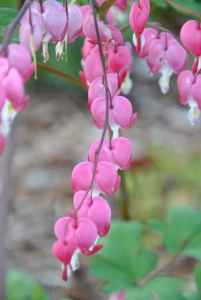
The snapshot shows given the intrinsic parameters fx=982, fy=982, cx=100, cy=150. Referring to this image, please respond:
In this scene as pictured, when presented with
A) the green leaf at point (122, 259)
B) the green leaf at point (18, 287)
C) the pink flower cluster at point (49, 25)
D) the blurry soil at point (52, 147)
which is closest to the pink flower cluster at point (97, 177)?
the pink flower cluster at point (49, 25)

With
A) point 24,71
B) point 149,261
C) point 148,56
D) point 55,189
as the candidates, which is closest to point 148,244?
point 55,189

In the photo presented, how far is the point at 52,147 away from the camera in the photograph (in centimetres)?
446

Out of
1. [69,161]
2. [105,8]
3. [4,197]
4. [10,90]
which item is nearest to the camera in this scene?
[10,90]

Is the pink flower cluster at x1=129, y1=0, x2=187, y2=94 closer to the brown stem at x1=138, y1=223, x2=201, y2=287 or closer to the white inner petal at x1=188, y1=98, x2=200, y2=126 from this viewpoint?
the white inner petal at x1=188, y1=98, x2=200, y2=126

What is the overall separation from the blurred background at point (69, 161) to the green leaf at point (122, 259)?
84 centimetres

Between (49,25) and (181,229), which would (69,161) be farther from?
(49,25)

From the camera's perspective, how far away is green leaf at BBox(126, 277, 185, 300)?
1.97 m

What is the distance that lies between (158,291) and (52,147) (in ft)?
8.20

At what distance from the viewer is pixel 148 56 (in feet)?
4.78

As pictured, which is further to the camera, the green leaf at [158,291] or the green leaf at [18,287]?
the green leaf at [18,287]

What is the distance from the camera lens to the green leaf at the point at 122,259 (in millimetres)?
2080

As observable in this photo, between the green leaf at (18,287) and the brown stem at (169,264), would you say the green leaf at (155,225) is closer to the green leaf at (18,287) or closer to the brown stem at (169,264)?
the brown stem at (169,264)

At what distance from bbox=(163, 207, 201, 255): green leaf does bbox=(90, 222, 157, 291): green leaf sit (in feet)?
0.17

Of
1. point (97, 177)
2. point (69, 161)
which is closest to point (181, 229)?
point (97, 177)
